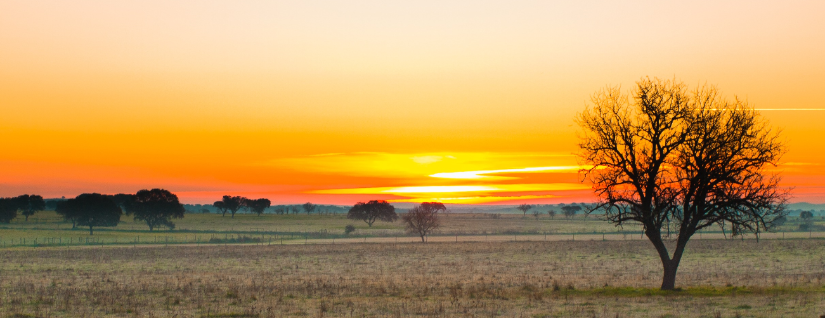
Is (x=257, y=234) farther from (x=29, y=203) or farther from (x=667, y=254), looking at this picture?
(x=667, y=254)

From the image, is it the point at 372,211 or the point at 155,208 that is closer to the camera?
the point at 155,208

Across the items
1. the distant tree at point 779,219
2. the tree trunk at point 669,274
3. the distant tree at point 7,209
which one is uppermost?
the distant tree at point 7,209

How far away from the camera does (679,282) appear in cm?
3331

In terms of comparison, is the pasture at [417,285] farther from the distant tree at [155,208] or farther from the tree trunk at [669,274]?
the distant tree at [155,208]

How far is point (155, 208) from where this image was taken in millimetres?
147875

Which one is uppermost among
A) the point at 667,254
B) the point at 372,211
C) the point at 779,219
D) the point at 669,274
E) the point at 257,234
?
the point at 372,211

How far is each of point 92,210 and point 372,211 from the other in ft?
217

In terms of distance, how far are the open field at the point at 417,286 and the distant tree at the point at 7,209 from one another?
114504 millimetres

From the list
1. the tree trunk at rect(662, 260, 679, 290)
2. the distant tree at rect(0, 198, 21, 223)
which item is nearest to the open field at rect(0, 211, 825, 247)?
the distant tree at rect(0, 198, 21, 223)

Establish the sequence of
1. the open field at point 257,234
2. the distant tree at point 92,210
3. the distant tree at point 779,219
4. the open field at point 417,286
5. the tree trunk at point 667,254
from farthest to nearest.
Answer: the distant tree at point 92,210 → the open field at point 257,234 → the distant tree at point 779,219 → the tree trunk at point 667,254 → the open field at point 417,286

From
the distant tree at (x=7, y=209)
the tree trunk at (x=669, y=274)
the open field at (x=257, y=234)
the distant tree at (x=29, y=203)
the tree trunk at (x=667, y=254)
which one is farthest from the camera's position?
the distant tree at (x=29, y=203)

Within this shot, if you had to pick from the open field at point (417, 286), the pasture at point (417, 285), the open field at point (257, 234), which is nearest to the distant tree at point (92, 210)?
the open field at point (257, 234)

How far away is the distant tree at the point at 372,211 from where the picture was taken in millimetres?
174250

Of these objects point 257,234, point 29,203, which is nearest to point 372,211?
point 257,234
